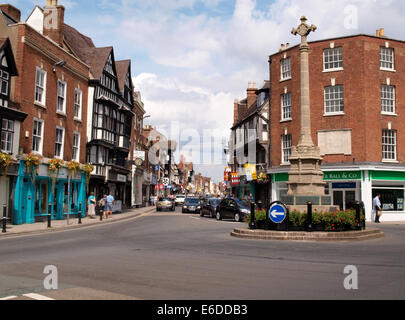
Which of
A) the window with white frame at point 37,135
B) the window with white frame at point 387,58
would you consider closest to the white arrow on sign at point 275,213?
the window with white frame at point 37,135

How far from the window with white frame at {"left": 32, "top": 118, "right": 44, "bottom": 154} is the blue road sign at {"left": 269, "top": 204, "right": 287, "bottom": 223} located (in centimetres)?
1712

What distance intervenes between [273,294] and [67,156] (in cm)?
2572

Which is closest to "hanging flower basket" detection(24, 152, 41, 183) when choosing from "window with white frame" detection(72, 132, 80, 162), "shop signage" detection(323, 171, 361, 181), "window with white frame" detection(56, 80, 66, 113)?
"window with white frame" detection(56, 80, 66, 113)

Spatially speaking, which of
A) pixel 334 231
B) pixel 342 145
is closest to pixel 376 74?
pixel 342 145

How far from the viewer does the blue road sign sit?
14.9 metres

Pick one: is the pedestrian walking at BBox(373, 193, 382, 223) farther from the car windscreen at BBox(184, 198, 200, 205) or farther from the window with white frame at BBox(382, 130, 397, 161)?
the car windscreen at BBox(184, 198, 200, 205)

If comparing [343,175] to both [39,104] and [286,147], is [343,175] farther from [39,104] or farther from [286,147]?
[39,104]

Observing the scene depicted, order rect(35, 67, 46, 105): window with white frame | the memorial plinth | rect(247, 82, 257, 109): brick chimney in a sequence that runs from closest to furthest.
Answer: the memorial plinth
rect(35, 67, 46, 105): window with white frame
rect(247, 82, 257, 109): brick chimney

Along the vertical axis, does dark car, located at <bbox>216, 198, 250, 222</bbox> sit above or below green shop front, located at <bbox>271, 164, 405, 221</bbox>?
below

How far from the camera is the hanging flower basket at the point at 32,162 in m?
23.1

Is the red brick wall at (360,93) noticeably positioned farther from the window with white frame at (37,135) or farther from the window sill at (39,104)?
the window with white frame at (37,135)

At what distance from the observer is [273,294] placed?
621 centimetres

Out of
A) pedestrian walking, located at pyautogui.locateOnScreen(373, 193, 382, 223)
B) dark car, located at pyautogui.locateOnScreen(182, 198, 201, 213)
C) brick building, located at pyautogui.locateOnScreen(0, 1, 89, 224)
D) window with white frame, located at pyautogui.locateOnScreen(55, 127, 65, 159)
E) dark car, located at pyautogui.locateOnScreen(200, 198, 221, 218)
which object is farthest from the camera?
dark car, located at pyautogui.locateOnScreen(182, 198, 201, 213)

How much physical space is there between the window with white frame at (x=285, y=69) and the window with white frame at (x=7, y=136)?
2253cm
